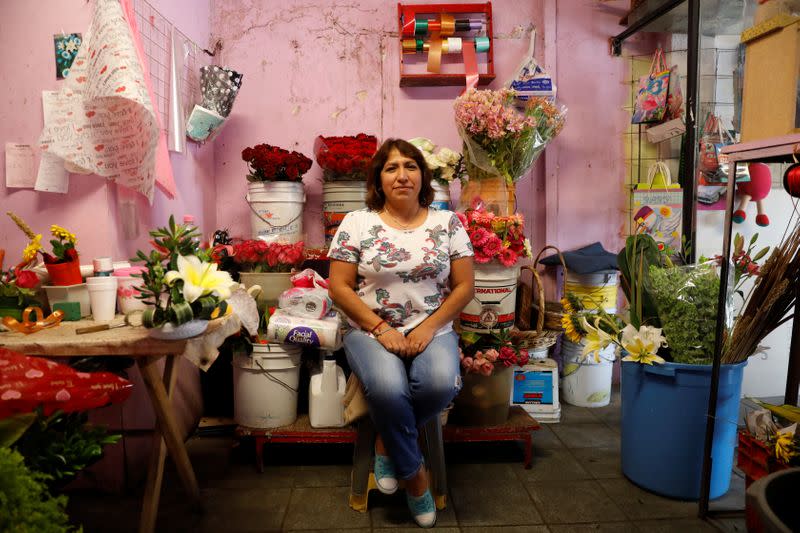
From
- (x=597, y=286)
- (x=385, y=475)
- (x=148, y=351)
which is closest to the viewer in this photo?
(x=148, y=351)

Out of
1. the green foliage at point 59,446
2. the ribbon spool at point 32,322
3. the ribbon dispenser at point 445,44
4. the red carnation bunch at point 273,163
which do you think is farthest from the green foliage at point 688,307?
the ribbon spool at point 32,322

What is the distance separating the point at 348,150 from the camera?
8.97ft

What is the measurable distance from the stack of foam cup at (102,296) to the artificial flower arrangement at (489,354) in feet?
4.62

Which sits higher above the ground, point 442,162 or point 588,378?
point 442,162

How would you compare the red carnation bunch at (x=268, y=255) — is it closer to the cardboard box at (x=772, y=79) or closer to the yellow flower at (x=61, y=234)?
the yellow flower at (x=61, y=234)

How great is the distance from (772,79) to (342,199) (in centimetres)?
189

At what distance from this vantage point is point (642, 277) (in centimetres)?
207

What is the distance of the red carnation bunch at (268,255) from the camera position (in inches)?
102

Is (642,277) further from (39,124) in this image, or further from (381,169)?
(39,124)

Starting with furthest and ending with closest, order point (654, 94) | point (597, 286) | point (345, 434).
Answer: point (597, 286)
point (654, 94)
point (345, 434)

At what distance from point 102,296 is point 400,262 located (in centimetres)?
103

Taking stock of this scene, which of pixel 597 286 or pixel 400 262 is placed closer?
pixel 400 262

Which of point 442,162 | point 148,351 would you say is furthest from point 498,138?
point 148,351

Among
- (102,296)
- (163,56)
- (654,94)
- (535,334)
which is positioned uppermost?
(163,56)
